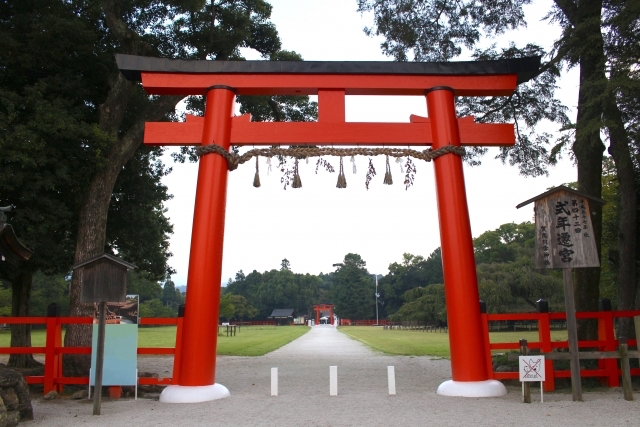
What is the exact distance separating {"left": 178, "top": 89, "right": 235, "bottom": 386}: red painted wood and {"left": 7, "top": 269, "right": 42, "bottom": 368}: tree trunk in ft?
23.6

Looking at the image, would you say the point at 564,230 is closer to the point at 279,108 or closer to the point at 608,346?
the point at 608,346

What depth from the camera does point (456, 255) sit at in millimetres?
7430

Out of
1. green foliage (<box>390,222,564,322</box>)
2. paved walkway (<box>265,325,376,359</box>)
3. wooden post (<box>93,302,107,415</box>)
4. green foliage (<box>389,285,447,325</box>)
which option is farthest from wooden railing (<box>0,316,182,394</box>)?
green foliage (<box>389,285,447,325</box>)

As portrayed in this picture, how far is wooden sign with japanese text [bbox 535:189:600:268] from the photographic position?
686 centimetres

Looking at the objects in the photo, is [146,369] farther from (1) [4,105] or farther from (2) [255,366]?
(1) [4,105]

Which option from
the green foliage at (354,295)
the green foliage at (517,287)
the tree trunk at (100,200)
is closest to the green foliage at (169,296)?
the green foliage at (354,295)

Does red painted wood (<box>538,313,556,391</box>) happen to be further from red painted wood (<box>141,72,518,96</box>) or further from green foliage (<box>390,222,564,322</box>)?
green foliage (<box>390,222,564,322</box>)

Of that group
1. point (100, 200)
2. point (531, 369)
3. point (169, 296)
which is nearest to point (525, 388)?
point (531, 369)

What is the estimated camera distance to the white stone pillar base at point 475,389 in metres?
6.99

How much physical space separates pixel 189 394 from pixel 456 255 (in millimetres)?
4073

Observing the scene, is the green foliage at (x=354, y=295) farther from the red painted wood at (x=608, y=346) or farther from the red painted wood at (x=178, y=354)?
the red painted wood at (x=178, y=354)

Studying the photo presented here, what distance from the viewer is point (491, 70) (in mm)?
8211

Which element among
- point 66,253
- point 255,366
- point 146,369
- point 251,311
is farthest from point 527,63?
point 251,311

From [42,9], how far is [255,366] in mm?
9381
